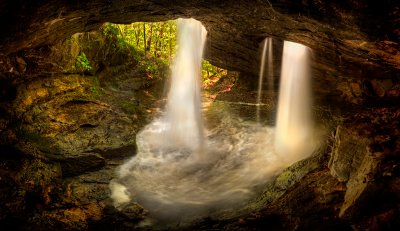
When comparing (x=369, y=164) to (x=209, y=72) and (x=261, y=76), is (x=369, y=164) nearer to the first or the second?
(x=261, y=76)

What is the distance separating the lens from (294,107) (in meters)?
11.1

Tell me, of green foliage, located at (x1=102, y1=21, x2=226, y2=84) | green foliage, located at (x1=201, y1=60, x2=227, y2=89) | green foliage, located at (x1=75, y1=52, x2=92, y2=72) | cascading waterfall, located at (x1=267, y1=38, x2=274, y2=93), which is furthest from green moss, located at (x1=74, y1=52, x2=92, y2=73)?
green foliage, located at (x1=201, y1=60, x2=227, y2=89)

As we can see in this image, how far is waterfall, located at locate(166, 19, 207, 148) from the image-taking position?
37.3ft

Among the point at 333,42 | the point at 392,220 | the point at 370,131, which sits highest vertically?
the point at 333,42

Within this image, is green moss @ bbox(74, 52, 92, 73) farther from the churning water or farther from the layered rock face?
the churning water

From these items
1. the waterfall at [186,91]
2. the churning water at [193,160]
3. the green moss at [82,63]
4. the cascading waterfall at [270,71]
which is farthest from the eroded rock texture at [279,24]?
the green moss at [82,63]

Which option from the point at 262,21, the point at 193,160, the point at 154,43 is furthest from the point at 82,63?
the point at 154,43

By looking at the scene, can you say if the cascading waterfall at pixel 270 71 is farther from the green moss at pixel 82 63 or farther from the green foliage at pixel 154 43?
the green moss at pixel 82 63

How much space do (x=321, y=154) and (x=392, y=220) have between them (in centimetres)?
271

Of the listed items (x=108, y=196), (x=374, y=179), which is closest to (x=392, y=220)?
(x=374, y=179)

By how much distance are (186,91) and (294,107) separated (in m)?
5.91

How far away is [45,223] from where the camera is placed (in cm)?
576

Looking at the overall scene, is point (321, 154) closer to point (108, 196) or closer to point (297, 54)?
point (297, 54)

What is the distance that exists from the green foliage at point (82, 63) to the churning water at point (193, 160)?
3153mm
